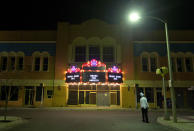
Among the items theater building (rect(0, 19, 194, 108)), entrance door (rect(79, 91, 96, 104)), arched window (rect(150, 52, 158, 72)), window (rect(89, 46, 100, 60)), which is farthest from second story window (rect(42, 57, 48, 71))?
arched window (rect(150, 52, 158, 72))

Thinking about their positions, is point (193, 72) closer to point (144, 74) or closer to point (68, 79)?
point (144, 74)

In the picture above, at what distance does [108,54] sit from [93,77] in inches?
183

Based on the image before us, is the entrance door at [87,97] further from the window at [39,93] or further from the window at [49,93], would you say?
the window at [39,93]

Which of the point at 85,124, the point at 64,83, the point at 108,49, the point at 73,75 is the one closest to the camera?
the point at 85,124

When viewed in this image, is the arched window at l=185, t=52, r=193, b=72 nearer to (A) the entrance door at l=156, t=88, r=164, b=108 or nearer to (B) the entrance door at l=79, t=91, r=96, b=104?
(A) the entrance door at l=156, t=88, r=164, b=108

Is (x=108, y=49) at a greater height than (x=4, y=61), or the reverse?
(x=108, y=49)

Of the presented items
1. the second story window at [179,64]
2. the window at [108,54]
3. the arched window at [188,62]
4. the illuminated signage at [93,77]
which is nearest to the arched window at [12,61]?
the illuminated signage at [93,77]

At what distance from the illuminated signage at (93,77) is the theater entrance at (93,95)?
6.62 feet

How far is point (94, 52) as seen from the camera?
26.0m

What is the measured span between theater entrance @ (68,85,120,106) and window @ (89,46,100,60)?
13.8 feet

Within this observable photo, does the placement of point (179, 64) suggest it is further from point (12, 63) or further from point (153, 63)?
point (12, 63)

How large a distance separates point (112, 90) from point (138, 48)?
7.24 metres

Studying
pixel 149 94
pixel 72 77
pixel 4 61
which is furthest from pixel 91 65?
pixel 4 61

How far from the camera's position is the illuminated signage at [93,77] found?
23.4 m
